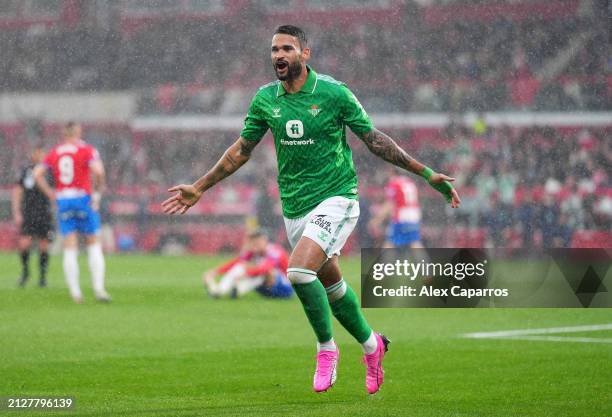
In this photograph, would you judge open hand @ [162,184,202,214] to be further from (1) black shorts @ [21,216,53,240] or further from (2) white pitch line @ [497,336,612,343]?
(1) black shorts @ [21,216,53,240]

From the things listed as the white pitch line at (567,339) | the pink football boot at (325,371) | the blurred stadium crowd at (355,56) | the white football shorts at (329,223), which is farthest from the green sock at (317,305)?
the blurred stadium crowd at (355,56)

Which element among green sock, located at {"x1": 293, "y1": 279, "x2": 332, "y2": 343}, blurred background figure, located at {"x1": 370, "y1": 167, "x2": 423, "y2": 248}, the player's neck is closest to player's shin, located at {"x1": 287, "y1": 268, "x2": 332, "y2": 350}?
green sock, located at {"x1": 293, "y1": 279, "x2": 332, "y2": 343}

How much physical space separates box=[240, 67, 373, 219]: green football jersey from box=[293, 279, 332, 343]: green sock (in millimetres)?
509

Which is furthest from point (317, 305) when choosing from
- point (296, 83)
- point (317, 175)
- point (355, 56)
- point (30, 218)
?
point (355, 56)

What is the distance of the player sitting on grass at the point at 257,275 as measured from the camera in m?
16.0

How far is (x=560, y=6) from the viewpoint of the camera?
2592 cm

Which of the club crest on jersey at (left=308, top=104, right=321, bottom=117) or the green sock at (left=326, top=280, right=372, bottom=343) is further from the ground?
the club crest on jersey at (left=308, top=104, right=321, bottom=117)

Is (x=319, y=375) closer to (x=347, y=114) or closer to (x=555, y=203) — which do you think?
(x=347, y=114)

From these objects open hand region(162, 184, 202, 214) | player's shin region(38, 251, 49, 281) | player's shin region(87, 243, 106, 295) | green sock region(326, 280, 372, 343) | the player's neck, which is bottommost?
player's shin region(38, 251, 49, 281)

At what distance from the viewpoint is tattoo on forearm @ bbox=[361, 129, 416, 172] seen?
7434 millimetres

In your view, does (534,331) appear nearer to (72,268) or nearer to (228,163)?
(228,163)

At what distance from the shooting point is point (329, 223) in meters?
→ 7.30

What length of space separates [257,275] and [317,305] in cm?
876

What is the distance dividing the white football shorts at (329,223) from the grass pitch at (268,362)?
1013 mm
